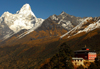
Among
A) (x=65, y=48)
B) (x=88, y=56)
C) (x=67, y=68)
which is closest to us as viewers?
(x=67, y=68)

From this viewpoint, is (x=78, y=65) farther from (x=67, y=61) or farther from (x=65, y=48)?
(x=65, y=48)

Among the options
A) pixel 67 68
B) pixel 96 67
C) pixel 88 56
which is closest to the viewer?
pixel 96 67

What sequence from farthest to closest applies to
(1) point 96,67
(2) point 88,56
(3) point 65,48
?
(3) point 65,48, (2) point 88,56, (1) point 96,67

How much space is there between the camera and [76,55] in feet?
408

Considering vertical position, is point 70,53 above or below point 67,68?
above

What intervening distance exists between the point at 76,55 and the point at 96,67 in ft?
105

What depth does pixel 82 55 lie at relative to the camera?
11788cm

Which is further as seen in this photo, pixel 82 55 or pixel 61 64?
pixel 82 55

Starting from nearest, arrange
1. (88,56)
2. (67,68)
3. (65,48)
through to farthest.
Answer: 1. (67,68)
2. (88,56)
3. (65,48)

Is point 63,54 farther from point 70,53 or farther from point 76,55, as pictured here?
point 76,55

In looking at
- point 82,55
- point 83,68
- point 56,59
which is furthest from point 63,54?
point 83,68

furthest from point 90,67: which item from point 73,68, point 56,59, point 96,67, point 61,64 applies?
point 56,59

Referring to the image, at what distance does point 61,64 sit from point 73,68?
11.0m

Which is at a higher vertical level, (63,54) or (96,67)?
(63,54)
